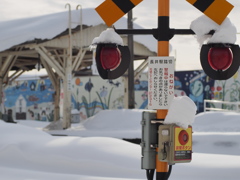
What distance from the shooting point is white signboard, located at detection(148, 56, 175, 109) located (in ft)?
16.0

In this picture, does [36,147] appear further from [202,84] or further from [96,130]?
[202,84]

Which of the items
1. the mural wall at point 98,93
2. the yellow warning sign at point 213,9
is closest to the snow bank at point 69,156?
the yellow warning sign at point 213,9

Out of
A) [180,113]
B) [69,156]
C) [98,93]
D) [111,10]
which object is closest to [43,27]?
[69,156]

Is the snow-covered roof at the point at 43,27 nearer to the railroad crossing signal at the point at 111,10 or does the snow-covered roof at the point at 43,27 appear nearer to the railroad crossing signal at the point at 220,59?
the railroad crossing signal at the point at 111,10

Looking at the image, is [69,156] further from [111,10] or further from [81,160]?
[111,10]

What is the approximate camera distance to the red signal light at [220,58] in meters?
4.75

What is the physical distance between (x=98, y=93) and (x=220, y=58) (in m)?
31.6

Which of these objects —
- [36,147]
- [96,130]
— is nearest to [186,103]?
[36,147]

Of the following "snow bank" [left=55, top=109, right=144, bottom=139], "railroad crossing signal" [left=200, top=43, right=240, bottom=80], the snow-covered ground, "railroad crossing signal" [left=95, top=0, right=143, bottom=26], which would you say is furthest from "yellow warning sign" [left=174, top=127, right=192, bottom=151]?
"snow bank" [left=55, top=109, right=144, bottom=139]

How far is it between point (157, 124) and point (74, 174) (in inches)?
127

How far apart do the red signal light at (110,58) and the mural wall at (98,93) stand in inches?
931

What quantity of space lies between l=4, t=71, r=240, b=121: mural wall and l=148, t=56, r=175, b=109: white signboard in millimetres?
23770

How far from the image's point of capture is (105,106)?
36.1m

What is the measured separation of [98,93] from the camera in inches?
1426
